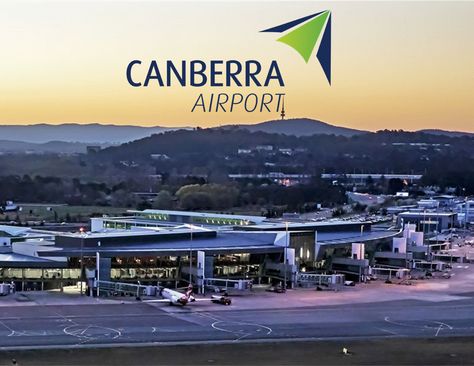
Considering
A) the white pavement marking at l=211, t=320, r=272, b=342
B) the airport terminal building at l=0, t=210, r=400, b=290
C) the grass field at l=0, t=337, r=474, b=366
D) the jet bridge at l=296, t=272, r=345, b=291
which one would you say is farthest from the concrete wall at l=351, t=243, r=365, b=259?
the grass field at l=0, t=337, r=474, b=366

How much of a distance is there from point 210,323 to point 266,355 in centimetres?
436

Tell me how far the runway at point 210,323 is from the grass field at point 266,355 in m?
0.81

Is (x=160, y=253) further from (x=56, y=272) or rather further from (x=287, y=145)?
(x=287, y=145)

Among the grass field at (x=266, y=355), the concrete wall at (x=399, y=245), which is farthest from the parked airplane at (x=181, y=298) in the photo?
the concrete wall at (x=399, y=245)

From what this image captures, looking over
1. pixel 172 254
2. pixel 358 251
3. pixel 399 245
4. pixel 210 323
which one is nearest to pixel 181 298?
pixel 210 323

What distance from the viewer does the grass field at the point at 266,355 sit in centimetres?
1691

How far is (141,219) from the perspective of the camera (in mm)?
43906

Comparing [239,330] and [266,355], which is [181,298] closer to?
[239,330]

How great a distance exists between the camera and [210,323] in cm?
2181

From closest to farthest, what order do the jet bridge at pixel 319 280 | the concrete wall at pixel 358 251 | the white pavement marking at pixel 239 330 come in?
the white pavement marking at pixel 239 330, the jet bridge at pixel 319 280, the concrete wall at pixel 358 251

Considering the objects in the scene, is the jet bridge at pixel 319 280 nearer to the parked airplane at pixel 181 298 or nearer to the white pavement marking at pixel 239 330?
the parked airplane at pixel 181 298

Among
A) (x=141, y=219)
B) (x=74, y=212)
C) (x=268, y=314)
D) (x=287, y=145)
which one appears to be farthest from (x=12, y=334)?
(x=287, y=145)

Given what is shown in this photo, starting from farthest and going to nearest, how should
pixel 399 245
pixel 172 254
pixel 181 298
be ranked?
pixel 399 245, pixel 172 254, pixel 181 298

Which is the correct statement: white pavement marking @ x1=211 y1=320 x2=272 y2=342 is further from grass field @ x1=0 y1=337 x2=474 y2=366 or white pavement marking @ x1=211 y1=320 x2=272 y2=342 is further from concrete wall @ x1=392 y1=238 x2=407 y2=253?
concrete wall @ x1=392 y1=238 x2=407 y2=253
